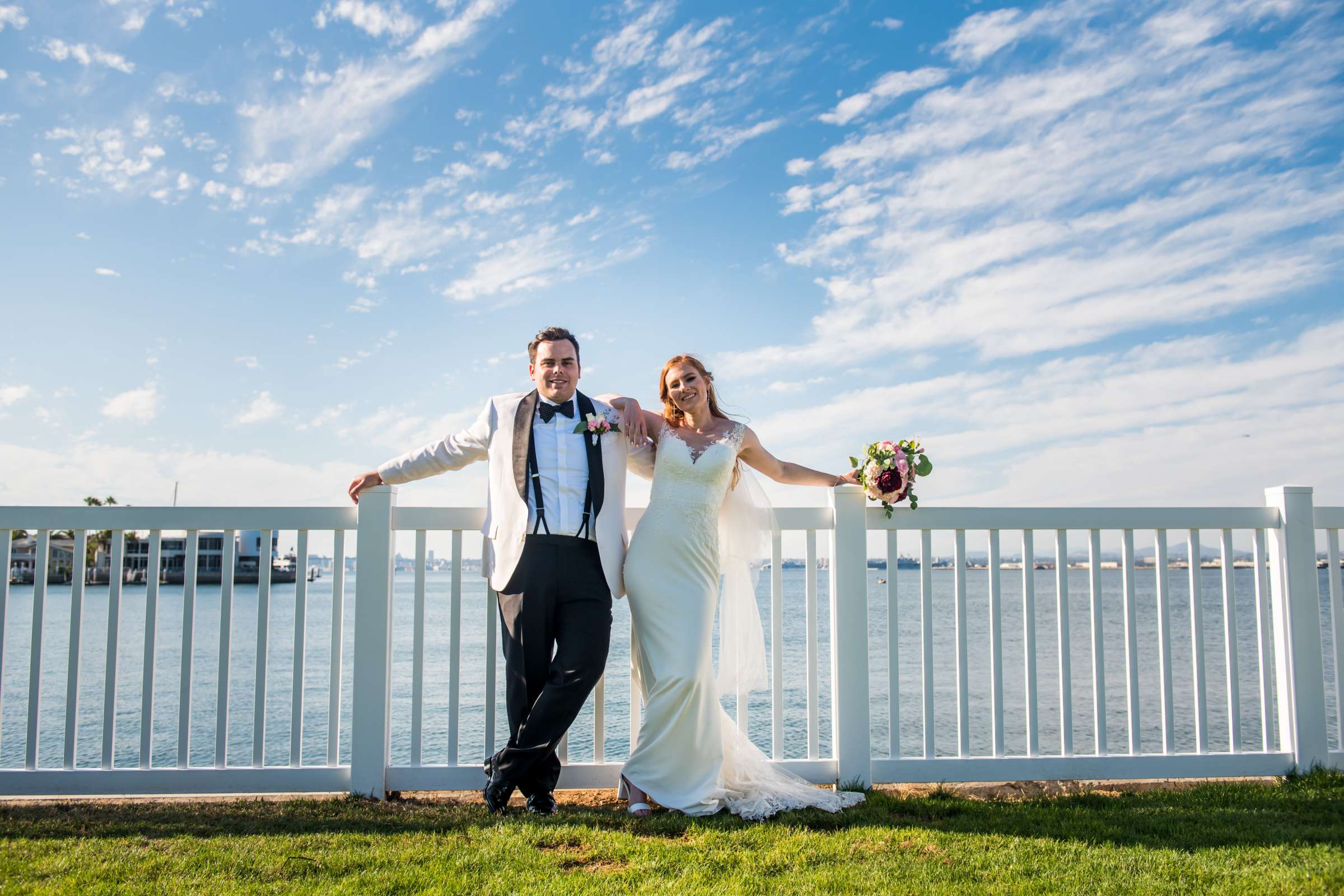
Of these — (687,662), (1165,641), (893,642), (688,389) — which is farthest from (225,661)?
(1165,641)

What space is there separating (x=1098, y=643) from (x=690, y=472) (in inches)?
83.2

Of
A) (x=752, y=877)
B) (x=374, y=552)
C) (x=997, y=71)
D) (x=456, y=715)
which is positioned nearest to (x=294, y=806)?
(x=456, y=715)

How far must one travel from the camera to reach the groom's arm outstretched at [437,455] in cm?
406

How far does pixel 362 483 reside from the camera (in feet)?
13.4

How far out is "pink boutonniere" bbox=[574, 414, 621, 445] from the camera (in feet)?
12.8

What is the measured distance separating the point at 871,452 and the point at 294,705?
9.80ft

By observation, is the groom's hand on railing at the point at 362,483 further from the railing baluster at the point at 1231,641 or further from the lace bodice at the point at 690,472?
the railing baluster at the point at 1231,641

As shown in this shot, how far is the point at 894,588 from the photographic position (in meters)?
4.18

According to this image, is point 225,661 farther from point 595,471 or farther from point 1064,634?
point 1064,634

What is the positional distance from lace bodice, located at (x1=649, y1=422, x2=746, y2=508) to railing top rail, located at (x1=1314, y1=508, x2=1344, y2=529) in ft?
9.95

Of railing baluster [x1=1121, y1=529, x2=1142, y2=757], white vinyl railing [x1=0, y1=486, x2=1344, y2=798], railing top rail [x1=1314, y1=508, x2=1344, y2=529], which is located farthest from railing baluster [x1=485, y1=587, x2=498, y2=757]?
railing top rail [x1=1314, y1=508, x2=1344, y2=529]

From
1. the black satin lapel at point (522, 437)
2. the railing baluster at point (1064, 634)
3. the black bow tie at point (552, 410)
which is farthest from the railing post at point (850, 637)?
the black satin lapel at point (522, 437)

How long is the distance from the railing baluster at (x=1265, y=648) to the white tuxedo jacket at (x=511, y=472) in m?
3.16

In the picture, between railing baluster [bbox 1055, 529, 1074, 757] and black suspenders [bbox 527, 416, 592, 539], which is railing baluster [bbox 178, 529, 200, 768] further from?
railing baluster [bbox 1055, 529, 1074, 757]
